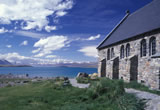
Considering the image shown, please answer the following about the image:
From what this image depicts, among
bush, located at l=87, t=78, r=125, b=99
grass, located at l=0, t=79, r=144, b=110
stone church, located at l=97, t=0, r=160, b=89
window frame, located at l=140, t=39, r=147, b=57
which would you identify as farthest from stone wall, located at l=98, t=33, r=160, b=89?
grass, located at l=0, t=79, r=144, b=110

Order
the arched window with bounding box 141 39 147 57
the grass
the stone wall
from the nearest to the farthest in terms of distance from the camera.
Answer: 1. the grass
2. the stone wall
3. the arched window with bounding box 141 39 147 57

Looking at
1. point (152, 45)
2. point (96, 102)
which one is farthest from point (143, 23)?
point (96, 102)

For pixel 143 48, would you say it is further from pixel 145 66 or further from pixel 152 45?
pixel 145 66

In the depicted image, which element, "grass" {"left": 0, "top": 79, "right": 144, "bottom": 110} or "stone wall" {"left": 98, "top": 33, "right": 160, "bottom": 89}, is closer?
"grass" {"left": 0, "top": 79, "right": 144, "bottom": 110}

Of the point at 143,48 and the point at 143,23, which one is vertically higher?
the point at 143,23

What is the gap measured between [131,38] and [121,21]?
1046 centimetres

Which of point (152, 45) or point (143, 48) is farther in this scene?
point (143, 48)

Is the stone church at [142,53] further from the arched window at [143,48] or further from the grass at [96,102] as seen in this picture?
the grass at [96,102]

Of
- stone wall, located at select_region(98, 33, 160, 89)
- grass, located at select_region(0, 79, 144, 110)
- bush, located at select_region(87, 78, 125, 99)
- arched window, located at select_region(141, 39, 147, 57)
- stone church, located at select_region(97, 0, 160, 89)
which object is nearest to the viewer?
grass, located at select_region(0, 79, 144, 110)

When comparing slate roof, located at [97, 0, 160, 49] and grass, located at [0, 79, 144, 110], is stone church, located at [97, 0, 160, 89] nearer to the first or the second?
slate roof, located at [97, 0, 160, 49]

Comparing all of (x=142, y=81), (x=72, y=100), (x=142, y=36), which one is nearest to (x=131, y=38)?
(x=142, y=36)

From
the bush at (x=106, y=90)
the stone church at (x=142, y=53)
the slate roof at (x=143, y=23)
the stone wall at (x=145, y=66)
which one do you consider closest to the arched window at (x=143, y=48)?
the stone church at (x=142, y=53)

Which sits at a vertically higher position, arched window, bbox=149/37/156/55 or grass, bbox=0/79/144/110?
arched window, bbox=149/37/156/55

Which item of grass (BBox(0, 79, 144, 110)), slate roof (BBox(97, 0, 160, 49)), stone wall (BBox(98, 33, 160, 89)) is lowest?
grass (BBox(0, 79, 144, 110))
